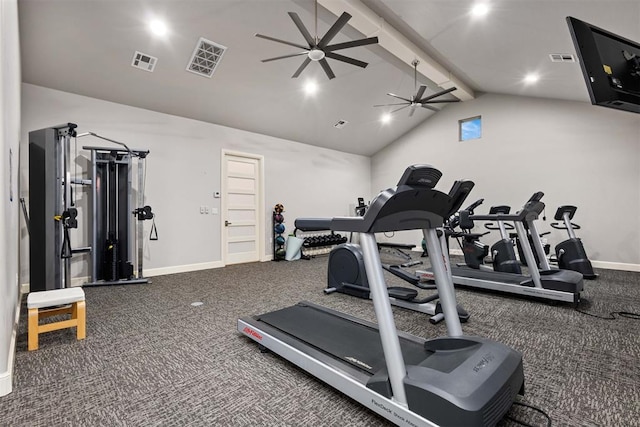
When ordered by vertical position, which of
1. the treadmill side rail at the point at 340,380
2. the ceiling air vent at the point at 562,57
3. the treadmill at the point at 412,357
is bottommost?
the treadmill side rail at the point at 340,380

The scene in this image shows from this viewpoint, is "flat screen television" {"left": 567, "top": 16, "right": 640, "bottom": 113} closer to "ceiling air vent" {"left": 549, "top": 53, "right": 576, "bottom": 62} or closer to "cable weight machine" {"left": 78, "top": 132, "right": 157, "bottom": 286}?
"ceiling air vent" {"left": 549, "top": 53, "right": 576, "bottom": 62}

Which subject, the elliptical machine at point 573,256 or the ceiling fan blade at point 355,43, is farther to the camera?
the elliptical machine at point 573,256

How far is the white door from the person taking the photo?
623 centimetres

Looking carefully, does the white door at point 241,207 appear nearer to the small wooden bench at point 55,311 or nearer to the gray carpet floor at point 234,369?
the gray carpet floor at point 234,369

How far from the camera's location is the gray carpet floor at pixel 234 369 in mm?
1533

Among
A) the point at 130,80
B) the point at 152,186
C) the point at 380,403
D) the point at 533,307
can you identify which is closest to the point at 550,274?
the point at 533,307

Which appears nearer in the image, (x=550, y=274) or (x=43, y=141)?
(x=43, y=141)

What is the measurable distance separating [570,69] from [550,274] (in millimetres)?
3393

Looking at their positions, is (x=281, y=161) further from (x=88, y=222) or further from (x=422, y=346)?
(x=422, y=346)

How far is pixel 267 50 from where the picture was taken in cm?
458

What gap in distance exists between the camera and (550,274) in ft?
11.8

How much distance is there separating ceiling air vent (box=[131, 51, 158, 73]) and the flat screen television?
478cm

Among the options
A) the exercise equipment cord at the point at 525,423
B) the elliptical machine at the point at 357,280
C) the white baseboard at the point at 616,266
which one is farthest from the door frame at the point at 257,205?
the white baseboard at the point at 616,266

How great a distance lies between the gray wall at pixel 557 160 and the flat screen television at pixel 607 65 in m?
4.85
